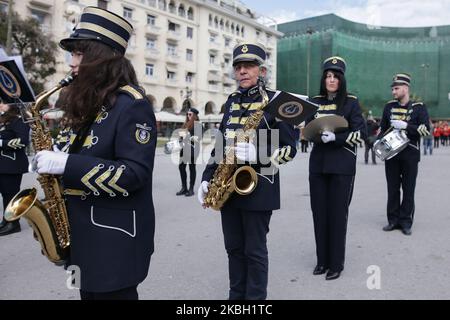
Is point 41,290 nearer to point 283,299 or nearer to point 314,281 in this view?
point 283,299

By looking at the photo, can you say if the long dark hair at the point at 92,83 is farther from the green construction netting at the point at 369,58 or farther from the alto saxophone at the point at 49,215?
the green construction netting at the point at 369,58

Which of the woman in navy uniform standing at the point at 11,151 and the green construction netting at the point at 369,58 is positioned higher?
the green construction netting at the point at 369,58

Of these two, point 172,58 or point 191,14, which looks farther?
point 191,14

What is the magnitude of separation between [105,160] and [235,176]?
4.61 feet

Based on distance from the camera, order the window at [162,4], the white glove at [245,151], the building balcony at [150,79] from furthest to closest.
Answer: the window at [162,4]
the building balcony at [150,79]
the white glove at [245,151]

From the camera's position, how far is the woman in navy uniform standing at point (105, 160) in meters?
1.92

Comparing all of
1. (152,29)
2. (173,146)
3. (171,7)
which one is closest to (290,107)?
(173,146)

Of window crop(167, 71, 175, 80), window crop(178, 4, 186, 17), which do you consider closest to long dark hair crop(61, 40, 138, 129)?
window crop(167, 71, 175, 80)

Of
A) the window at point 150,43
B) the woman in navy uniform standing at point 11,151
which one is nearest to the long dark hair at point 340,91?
the woman in navy uniform standing at point 11,151

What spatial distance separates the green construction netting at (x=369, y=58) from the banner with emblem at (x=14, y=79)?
63.0m

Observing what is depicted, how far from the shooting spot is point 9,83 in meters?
2.86

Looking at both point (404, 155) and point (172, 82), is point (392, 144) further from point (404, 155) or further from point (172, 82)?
point (172, 82)

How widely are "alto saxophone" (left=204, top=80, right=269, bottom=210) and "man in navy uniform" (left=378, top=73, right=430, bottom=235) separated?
329cm

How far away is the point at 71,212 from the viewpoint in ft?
6.81
